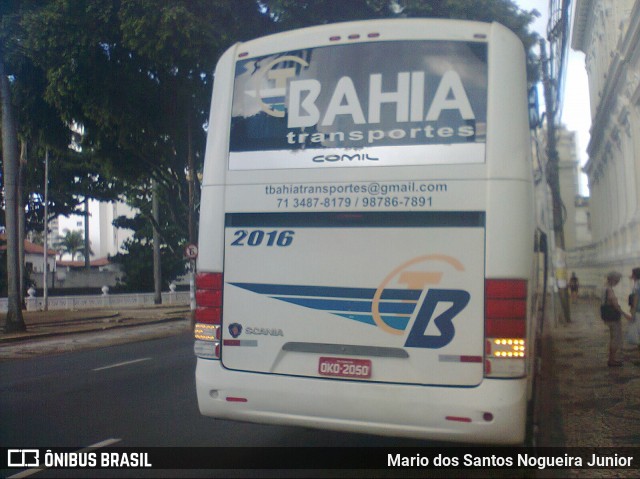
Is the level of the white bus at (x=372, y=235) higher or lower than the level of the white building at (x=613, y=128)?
lower

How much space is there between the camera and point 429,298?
554 cm

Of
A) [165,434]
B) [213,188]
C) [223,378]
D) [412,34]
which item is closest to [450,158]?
[412,34]

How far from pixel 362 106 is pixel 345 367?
214cm

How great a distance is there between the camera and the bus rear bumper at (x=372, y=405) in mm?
5359

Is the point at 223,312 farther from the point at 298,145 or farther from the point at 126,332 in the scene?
the point at 126,332

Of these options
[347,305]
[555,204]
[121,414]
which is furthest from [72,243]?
[347,305]

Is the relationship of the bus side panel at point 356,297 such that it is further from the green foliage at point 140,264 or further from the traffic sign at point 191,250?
the green foliage at point 140,264

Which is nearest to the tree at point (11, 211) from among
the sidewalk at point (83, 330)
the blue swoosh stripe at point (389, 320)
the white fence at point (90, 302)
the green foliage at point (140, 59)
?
the green foliage at point (140, 59)

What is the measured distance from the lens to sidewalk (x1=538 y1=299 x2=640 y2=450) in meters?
7.55

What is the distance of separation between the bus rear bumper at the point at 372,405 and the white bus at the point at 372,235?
12mm

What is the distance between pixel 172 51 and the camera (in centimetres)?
1869

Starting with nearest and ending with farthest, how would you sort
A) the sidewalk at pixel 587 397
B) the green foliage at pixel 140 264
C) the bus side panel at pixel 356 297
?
the bus side panel at pixel 356 297
the sidewalk at pixel 587 397
the green foliage at pixel 140 264

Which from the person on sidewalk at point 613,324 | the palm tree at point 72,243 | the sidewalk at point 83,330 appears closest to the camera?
the person on sidewalk at point 613,324

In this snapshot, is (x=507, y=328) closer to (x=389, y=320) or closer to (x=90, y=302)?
(x=389, y=320)
